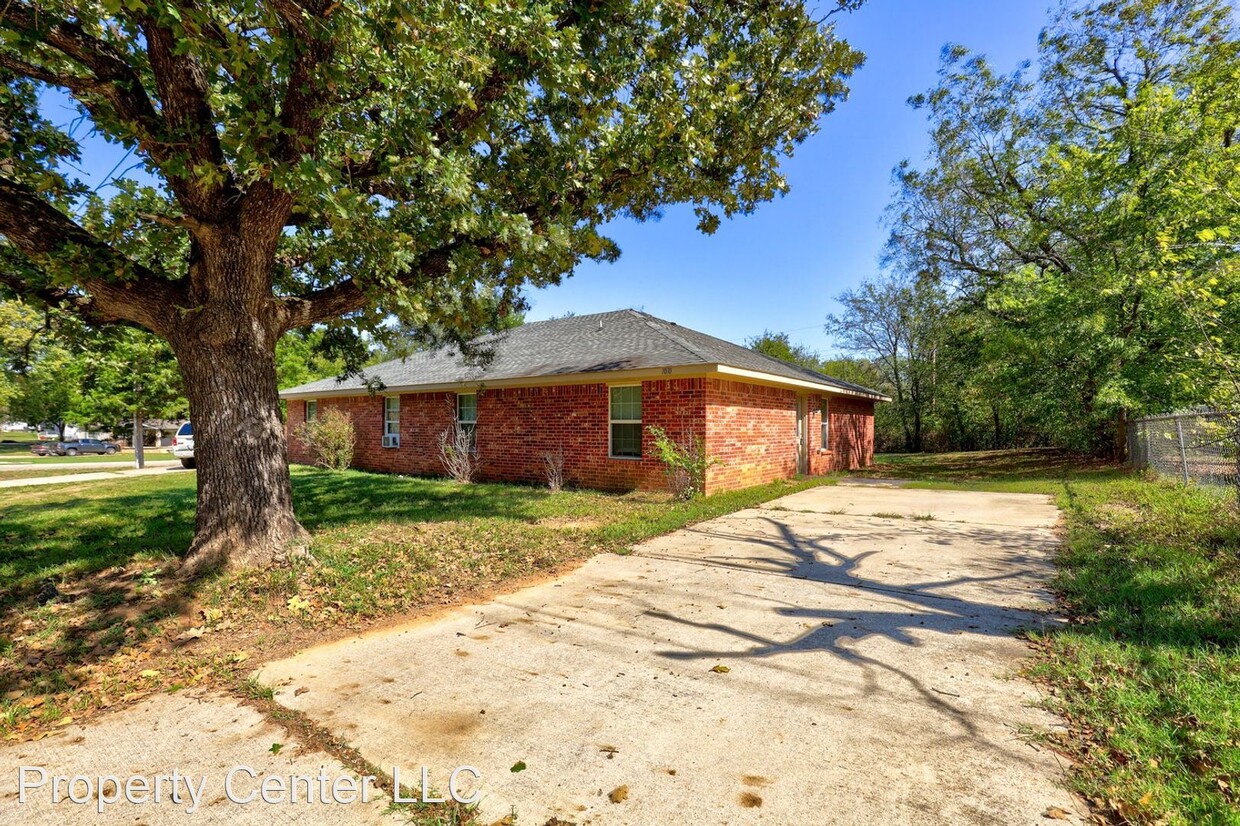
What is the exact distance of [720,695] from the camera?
3.09m

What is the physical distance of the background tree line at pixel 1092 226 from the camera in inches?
365

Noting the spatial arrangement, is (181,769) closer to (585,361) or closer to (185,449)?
(585,361)

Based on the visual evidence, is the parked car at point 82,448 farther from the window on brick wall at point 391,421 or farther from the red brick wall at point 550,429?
the red brick wall at point 550,429

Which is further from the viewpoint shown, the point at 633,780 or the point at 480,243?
the point at 480,243

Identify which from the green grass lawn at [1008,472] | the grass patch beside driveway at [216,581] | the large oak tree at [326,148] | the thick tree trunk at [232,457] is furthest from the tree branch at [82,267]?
the green grass lawn at [1008,472]

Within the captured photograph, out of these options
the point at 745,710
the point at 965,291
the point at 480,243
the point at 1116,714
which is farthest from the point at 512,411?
the point at 965,291

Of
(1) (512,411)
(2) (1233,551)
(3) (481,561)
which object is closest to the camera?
(2) (1233,551)

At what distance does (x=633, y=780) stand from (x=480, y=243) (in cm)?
554

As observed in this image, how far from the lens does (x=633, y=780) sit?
2.34 m

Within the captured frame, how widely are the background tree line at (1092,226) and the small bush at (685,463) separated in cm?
648

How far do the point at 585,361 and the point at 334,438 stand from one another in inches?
357

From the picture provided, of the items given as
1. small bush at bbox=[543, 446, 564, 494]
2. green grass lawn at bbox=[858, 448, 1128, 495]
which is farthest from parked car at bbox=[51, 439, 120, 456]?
green grass lawn at bbox=[858, 448, 1128, 495]

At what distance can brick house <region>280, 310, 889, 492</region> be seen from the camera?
10641 millimetres

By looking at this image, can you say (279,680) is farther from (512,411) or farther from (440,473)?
(440,473)
